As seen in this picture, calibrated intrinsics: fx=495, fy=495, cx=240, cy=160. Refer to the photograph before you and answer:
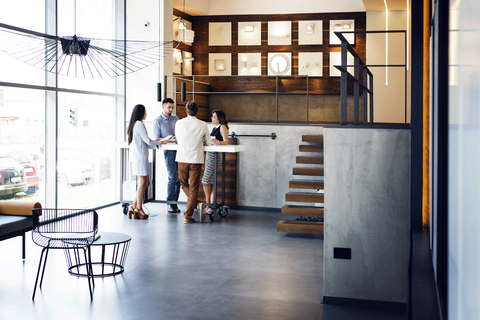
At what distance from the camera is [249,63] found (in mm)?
11641

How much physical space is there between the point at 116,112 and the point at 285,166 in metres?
3.42

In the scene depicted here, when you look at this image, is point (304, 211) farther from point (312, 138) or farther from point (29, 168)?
point (29, 168)

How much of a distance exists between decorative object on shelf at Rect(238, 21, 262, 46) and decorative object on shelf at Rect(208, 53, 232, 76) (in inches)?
18.2

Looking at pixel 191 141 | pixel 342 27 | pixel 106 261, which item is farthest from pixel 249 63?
pixel 106 261

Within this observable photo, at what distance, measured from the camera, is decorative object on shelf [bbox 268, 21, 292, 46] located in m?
11.4

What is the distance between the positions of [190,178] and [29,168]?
2356 mm

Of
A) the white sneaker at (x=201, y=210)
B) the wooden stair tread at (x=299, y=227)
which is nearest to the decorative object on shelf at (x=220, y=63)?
the white sneaker at (x=201, y=210)

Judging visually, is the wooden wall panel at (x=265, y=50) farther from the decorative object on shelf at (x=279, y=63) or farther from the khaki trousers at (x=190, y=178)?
the khaki trousers at (x=190, y=178)

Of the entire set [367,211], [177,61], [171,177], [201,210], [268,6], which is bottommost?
[201,210]

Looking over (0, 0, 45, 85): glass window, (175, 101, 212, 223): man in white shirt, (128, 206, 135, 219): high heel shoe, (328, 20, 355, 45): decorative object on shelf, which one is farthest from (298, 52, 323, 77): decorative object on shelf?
(0, 0, 45, 85): glass window

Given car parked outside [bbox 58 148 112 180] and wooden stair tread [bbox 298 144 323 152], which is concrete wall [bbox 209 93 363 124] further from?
car parked outside [bbox 58 148 112 180]

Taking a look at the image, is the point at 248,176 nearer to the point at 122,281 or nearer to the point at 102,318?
the point at 122,281

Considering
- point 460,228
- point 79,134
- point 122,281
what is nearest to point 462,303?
point 460,228

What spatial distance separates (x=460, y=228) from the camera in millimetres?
1458
